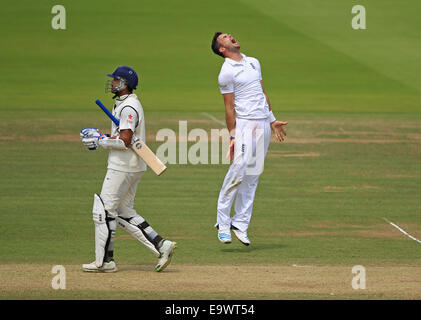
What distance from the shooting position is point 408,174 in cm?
1952

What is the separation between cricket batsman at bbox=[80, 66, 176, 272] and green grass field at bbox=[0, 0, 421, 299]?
0.97 ft

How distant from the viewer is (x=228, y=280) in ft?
33.6

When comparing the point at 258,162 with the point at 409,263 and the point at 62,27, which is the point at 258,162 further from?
A: the point at 62,27

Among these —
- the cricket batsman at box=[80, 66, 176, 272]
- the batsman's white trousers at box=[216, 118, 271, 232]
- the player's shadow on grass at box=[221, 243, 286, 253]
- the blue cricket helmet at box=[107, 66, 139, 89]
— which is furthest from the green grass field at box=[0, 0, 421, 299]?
the blue cricket helmet at box=[107, 66, 139, 89]

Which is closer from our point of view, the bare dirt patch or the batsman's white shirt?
the bare dirt patch

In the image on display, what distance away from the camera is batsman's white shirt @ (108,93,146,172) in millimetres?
10438

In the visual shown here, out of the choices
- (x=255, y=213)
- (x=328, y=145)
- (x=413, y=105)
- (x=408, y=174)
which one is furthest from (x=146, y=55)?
(x=255, y=213)

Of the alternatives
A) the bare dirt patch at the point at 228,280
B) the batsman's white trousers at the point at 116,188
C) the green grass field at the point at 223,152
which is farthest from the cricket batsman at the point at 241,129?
the batsman's white trousers at the point at 116,188

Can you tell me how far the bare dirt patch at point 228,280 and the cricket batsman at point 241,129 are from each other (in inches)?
53.4

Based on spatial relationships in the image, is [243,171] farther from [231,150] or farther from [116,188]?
[116,188]

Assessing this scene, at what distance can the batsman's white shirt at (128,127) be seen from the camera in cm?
1044

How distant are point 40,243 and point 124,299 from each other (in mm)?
3508

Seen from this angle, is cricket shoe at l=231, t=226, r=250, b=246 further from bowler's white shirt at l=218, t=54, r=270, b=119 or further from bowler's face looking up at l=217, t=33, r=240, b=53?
bowler's face looking up at l=217, t=33, r=240, b=53

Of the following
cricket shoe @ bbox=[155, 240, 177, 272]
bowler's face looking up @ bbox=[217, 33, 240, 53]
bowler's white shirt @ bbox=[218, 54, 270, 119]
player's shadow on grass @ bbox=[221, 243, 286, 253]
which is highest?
bowler's face looking up @ bbox=[217, 33, 240, 53]
